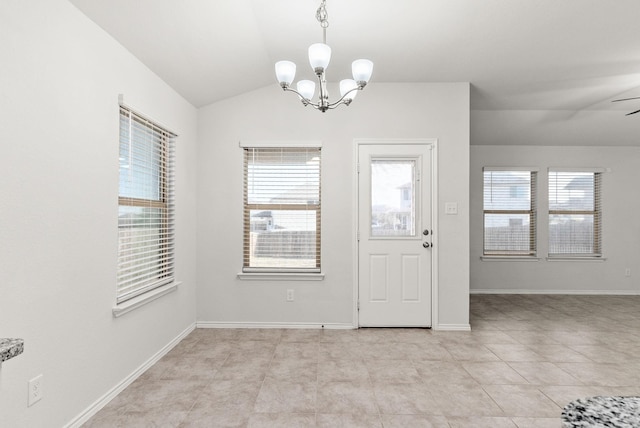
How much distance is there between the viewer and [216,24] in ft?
8.50

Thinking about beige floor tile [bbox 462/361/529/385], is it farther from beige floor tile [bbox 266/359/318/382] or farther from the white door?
beige floor tile [bbox 266/359/318/382]

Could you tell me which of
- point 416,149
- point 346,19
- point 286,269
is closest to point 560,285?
point 416,149

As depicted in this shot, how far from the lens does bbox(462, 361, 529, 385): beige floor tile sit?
2.63m

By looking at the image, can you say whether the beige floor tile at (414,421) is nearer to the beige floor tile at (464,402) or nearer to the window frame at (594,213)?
the beige floor tile at (464,402)

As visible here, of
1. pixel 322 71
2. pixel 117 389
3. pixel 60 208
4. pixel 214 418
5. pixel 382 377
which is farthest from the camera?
pixel 382 377

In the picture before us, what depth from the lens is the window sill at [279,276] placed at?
12.6ft

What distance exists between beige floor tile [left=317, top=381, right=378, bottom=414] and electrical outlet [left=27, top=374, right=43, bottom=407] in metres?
1.52

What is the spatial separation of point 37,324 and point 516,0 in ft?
11.3

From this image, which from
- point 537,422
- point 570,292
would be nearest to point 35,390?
point 537,422

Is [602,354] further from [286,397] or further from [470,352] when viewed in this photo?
[286,397]

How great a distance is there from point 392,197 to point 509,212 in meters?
2.99

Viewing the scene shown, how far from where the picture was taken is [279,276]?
3865 mm

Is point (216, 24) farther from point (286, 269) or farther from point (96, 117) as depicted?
point (286, 269)

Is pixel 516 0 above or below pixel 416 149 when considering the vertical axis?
above
